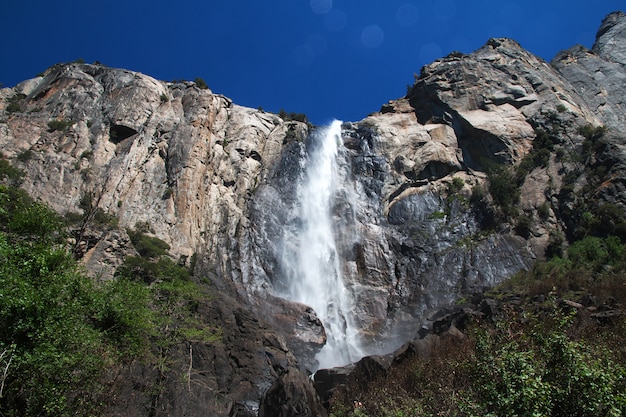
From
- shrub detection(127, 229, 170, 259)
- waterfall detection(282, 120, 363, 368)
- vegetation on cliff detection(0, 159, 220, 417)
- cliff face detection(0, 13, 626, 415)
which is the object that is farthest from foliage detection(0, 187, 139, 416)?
waterfall detection(282, 120, 363, 368)

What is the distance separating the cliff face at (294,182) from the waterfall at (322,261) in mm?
970

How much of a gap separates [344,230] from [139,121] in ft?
70.0

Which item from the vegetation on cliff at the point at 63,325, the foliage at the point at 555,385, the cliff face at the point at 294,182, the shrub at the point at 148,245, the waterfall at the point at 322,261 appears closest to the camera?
the foliage at the point at 555,385

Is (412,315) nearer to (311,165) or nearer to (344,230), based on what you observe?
(344,230)

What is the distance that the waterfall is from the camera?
3281cm

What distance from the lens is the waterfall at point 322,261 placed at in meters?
32.8

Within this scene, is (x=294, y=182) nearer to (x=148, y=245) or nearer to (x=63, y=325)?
(x=148, y=245)

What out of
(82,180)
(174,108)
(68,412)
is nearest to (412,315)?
(68,412)

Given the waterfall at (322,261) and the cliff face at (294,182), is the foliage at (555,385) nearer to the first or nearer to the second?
the cliff face at (294,182)

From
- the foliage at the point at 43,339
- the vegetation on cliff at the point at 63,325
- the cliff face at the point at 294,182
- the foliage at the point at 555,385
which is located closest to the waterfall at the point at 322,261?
the cliff face at the point at 294,182

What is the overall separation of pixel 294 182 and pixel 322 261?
33.2ft

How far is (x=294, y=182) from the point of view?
45781 millimetres

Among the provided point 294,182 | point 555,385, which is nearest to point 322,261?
point 294,182

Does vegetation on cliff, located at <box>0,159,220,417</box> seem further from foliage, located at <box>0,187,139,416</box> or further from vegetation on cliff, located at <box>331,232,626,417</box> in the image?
vegetation on cliff, located at <box>331,232,626,417</box>
